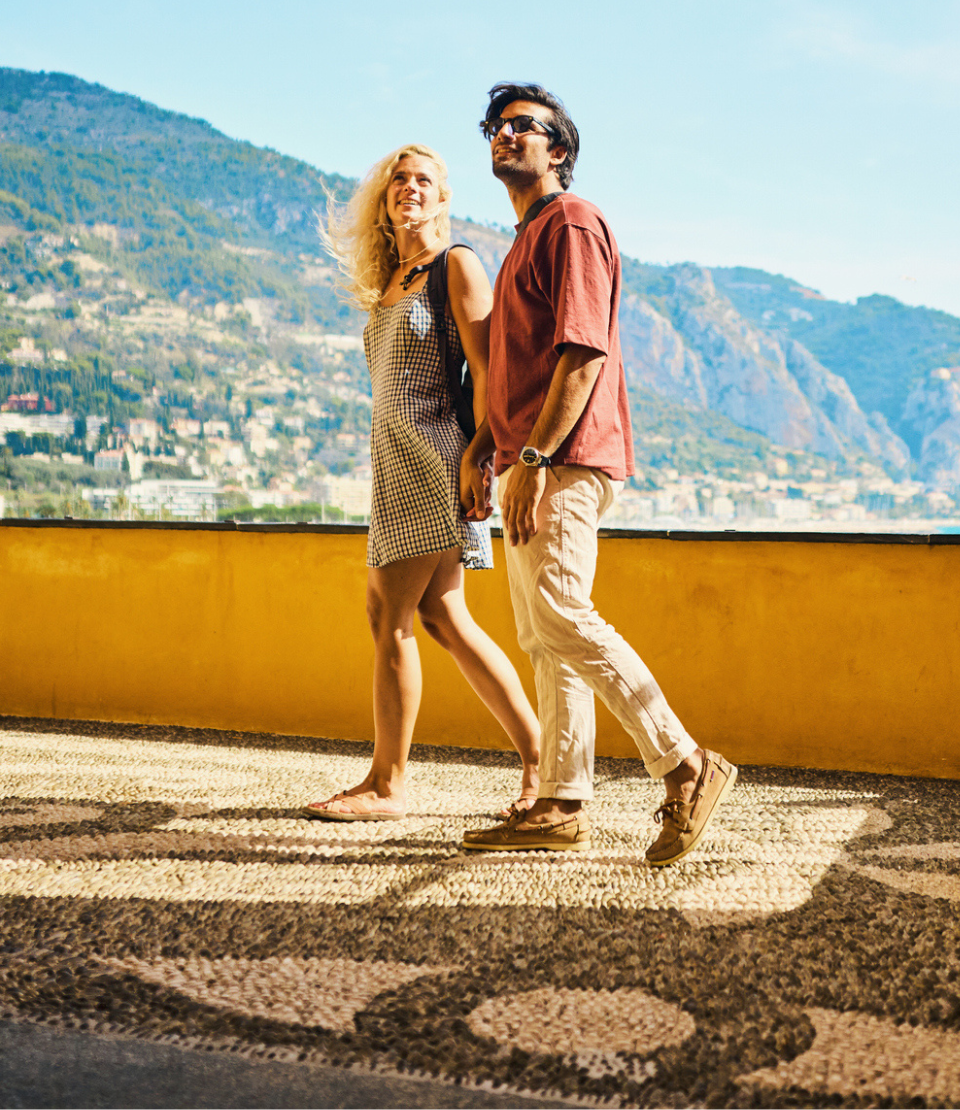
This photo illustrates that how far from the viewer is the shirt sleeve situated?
1.54m

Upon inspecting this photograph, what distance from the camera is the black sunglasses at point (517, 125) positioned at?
67.1 inches

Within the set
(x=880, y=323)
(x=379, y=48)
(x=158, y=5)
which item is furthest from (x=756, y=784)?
(x=158, y=5)

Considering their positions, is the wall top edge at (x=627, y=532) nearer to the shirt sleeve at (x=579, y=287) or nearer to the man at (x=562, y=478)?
the man at (x=562, y=478)

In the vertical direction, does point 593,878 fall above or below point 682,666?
below

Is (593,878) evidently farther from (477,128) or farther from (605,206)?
(477,128)

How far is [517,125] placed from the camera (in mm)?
1704

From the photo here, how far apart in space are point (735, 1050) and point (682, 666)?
1903 millimetres

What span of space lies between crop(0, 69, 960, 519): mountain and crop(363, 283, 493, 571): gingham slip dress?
77cm

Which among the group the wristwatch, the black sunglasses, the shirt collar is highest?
the black sunglasses

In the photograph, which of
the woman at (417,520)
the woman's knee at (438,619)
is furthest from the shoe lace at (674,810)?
the woman's knee at (438,619)

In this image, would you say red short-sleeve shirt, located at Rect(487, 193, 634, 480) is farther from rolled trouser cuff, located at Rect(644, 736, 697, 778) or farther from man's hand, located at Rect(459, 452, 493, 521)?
rolled trouser cuff, located at Rect(644, 736, 697, 778)

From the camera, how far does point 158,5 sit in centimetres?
4922

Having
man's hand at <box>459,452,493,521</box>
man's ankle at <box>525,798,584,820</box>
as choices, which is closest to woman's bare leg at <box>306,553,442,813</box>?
man's hand at <box>459,452,493,521</box>

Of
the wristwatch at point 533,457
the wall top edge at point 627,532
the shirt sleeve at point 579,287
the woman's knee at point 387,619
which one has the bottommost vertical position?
the woman's knee at point 387,619
